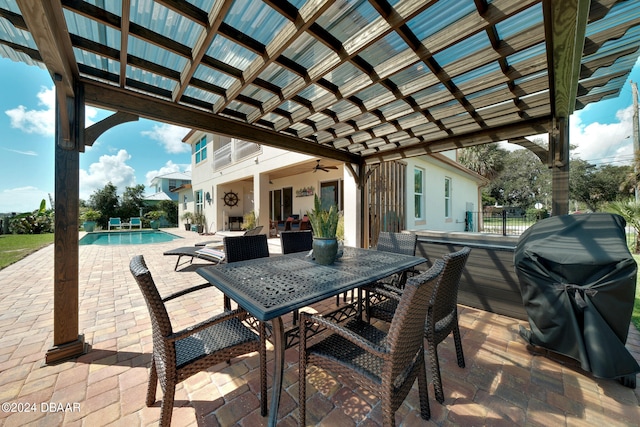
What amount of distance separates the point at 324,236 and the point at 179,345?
1.45m

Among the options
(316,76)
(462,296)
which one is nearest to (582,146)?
(462,296)

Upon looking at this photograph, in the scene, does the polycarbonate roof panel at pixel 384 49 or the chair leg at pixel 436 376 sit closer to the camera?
the chair leg at pixel 436 376

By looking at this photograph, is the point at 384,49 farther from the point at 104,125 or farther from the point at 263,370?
the point at 104,125

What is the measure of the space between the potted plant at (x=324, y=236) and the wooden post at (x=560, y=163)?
2.97m

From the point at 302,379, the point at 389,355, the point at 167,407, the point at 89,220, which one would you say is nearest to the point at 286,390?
the point at 302,379

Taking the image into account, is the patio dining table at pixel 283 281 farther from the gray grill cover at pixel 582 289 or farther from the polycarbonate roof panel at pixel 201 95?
the polycarbonate roof panel at pixel 201 95

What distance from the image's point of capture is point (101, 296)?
3789 millimetres

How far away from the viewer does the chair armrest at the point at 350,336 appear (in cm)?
126

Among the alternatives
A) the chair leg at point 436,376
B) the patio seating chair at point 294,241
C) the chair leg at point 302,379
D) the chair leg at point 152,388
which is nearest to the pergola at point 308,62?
the chair leg at point 152,388

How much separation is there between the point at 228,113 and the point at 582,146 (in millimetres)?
35788

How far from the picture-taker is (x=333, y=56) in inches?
85.7

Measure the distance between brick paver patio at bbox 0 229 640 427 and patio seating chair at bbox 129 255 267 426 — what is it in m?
0.28

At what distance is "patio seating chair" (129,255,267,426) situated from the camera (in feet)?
4.55

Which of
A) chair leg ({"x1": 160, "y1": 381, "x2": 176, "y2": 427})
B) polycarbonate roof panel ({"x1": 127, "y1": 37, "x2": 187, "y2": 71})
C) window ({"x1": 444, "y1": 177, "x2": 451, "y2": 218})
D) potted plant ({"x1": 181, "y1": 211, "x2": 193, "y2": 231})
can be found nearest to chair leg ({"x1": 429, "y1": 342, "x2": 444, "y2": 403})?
chair leg ({"x1": 160, "y1": 381, "x2": 176, "y2": 427})
